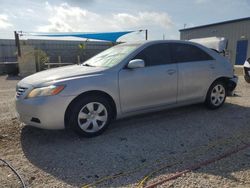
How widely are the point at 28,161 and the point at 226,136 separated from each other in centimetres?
300

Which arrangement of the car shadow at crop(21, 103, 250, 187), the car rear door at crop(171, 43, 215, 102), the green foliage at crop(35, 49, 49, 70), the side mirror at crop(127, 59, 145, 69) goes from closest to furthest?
the car shadow at crop(21, 103, 250, 187) < the side mirror at crop(127, 59, 145, 69) < the car rear door at crop(171, 43, 215, 102) < the green foliage at crop(35, 49, 49, 70)

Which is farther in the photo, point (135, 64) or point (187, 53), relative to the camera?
point (187, 53)

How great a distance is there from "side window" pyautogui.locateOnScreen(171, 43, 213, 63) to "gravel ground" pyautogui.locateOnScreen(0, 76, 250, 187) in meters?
1.17

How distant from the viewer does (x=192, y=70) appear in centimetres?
488

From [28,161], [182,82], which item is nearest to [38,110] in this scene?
[28,161]

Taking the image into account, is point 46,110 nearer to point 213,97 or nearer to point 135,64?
point 135,64

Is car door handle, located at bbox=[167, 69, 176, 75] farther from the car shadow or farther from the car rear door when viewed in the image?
the car shadow

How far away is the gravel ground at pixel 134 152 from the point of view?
2762 millimetres

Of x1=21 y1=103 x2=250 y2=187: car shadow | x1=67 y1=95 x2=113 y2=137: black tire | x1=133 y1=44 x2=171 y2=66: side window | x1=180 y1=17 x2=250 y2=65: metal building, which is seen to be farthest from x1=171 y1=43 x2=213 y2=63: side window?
x1=180 y1=17 x2=250 y2=65: metal building

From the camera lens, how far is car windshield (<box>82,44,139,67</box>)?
14.2 ft

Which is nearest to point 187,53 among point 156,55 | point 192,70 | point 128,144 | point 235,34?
point 192,70

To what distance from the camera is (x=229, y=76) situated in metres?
5.48

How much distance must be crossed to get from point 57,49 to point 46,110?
58.7 ft

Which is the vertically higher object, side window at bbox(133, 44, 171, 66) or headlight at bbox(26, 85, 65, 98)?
side window at bbox(133, 44, 171, 66)
